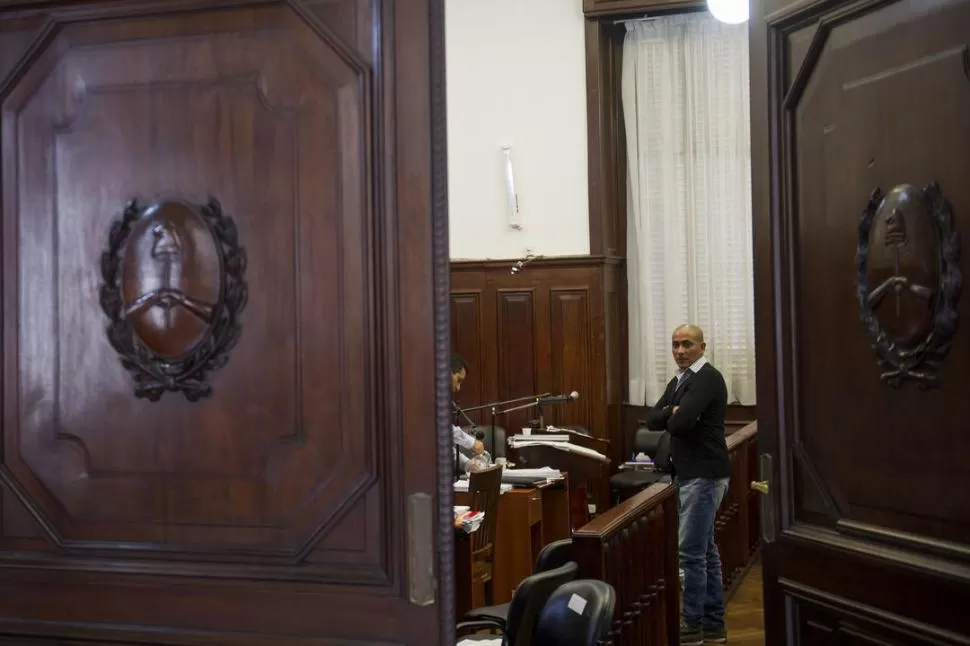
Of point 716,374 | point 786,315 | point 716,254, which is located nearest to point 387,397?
point 786,315

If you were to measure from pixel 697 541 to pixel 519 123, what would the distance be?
171 inches

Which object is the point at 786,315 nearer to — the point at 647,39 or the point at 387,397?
the point at 387,397

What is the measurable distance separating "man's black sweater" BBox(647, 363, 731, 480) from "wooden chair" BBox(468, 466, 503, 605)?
0.91 metres

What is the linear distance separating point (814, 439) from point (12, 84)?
1.94 meters

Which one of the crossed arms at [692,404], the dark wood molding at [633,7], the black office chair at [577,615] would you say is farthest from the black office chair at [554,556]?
the dark wood molding at [633,7]

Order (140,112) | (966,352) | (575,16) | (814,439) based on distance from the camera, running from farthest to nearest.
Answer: (575,16), (814,439), (140,112), (966,352)

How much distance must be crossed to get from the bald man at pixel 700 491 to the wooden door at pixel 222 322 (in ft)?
11.2

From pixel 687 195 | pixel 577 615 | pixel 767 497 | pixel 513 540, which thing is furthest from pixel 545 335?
pixel 767 497

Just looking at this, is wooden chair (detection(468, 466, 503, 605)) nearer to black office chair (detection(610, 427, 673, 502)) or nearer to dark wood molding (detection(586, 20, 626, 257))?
black office chair (detection(610, 427, 673, 502))

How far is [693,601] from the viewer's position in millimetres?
5422

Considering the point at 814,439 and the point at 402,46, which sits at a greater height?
the point at 402,46

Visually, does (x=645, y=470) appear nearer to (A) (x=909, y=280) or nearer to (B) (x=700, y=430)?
(B) (x=700, y=430)

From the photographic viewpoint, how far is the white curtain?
340 inches

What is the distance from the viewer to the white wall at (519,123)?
8648 millimetres
